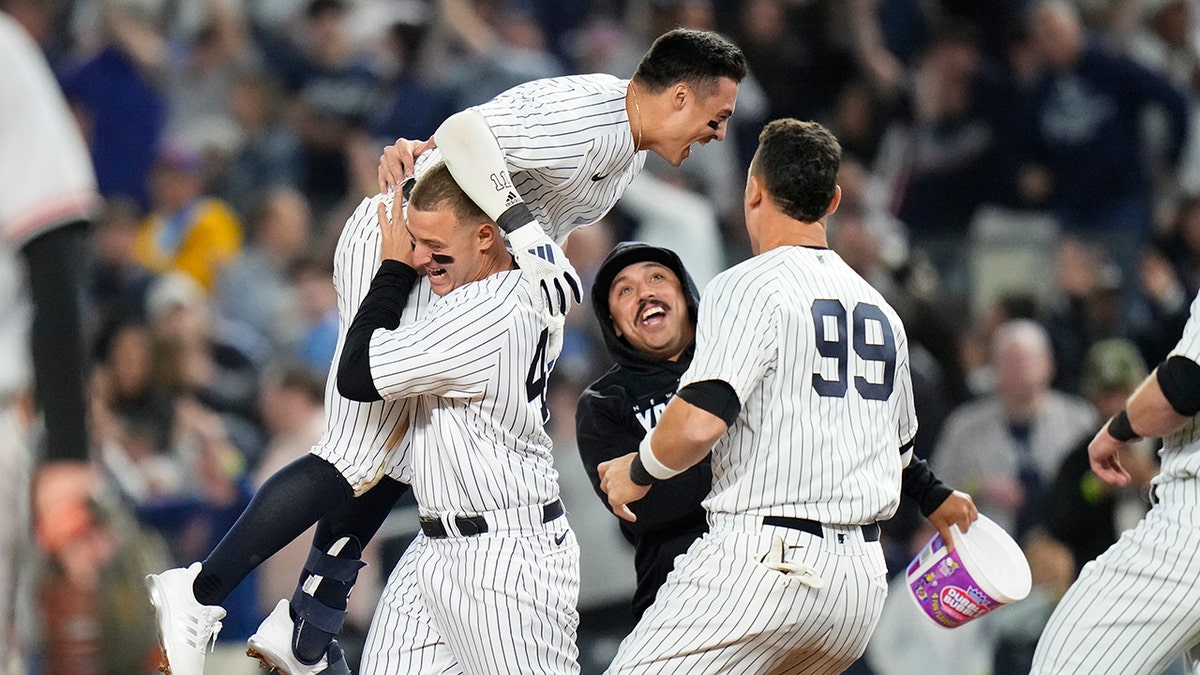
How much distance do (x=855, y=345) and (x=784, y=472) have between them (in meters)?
0.37

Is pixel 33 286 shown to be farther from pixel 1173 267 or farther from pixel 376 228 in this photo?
pixel 1173 267

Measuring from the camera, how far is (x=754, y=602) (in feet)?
12.9

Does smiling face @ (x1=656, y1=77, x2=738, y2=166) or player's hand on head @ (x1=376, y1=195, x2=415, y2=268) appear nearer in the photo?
player's hand on head @ (x1=376, y1=195, x2=415, y2=268)

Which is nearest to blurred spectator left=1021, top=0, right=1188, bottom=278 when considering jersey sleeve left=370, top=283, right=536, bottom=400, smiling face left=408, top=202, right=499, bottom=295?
smiling face left=408, top=202, right=499, bottom=295

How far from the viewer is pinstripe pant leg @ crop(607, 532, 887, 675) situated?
155 inches

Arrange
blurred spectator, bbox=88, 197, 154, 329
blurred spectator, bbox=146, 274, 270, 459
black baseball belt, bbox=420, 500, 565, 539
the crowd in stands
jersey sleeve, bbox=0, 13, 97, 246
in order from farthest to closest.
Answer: blurred spectator, bbox=88, 197, 154, 329 → blurred spectator, bbox=146, 274, 270, 459 → the crowd in stands → black baseball belt, bbox=420, 500, 565, 539 → jersey sleeve, bbox=0, 13, 97, 246

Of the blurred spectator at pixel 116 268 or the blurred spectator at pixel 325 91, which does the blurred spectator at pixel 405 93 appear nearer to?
the blurred spectator at pixel 325 91

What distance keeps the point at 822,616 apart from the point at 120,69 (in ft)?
24.8

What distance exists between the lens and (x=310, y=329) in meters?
8.94

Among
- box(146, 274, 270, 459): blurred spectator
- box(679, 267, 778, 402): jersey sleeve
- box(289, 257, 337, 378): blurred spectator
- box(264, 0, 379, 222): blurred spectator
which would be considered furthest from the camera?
box(264, 0, 379, 222): blurred spectator

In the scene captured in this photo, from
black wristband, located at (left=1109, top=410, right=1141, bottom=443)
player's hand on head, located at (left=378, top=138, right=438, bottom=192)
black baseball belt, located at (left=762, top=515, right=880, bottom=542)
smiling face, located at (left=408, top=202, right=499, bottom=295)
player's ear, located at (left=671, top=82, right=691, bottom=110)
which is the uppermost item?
player's ear, located at (left=671, top=82, right=691, bottom=110)

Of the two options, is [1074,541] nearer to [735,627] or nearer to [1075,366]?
[1075,366]

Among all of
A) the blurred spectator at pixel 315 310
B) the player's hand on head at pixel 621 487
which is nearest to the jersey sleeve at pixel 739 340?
the player's hand on head at pixel 621 487

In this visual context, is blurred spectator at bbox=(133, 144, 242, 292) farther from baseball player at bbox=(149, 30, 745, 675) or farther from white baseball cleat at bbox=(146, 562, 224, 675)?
white baseball cleat at bbox=(146, 562, 224, 675)
